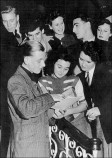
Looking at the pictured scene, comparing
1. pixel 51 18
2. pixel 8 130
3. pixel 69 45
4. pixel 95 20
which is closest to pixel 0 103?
pixel 8 130

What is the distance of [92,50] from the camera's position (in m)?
3.51

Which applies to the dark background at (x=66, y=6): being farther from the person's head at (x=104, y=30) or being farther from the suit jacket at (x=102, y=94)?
the suit jacket at (x=102, y=94)

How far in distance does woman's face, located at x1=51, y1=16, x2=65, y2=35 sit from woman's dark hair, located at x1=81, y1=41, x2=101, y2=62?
2.58ft

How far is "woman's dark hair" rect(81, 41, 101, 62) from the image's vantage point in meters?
3.49

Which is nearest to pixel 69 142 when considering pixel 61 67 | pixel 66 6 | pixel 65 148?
pixel 65 148

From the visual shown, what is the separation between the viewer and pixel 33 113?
272cm

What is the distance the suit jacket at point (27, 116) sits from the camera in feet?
8.87

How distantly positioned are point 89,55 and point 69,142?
1.03 metres

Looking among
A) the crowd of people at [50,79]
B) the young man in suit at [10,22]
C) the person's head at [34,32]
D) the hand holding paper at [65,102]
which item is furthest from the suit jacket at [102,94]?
the young man in suit at [10,22]

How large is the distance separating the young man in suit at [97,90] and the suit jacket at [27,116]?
0.70 meters

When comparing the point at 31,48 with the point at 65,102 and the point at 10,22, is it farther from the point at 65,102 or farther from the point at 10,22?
the point at 10,22

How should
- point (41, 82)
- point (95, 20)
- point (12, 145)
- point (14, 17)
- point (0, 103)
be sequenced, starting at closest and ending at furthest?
point (12, 145) → point (41, 82) → point (0, 103) → point (14, 17) → point (95, 20)

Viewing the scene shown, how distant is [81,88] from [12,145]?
3.20ft

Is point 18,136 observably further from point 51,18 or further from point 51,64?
point 51,18
